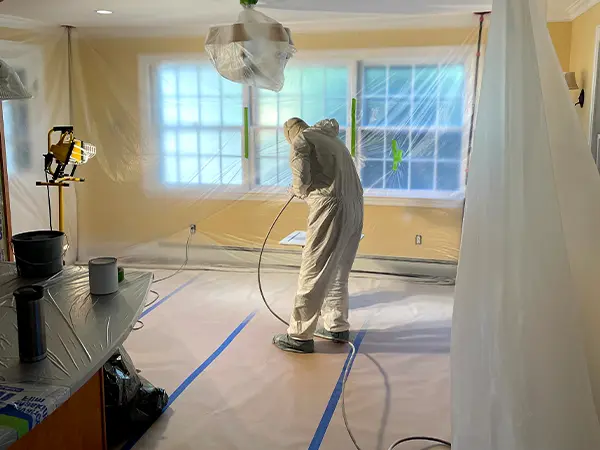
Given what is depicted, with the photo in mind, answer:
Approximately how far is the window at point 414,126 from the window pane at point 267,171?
80 centimetres

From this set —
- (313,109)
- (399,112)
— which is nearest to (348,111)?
(313,109)

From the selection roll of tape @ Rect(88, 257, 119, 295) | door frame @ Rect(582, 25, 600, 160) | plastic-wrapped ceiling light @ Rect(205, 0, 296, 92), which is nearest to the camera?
roll of tape @ Rect(88, 257, 119, 295)

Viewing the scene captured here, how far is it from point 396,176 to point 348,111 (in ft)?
2.27

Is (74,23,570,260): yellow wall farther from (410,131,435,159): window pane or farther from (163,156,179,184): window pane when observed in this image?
(410,131,435,159): window pane

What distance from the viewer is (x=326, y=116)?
4.92 m

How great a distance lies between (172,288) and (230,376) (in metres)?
1.77

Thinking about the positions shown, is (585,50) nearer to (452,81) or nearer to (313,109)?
(452,81)

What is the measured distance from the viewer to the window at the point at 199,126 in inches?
201

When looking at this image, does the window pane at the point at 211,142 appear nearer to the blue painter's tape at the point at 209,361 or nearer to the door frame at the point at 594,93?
the blue painter's tape at the point at 209,361

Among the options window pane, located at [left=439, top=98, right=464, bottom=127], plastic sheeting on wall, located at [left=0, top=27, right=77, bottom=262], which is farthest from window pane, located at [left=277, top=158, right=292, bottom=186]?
plastic sheeting on wall, located at [left=0, top=27, right=77, bottom=262]

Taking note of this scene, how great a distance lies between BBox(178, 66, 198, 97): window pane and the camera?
5.08 meters

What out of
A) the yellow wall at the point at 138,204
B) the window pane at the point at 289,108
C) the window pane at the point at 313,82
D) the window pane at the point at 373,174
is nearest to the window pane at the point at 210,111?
the yellow wall at the point at 138,204

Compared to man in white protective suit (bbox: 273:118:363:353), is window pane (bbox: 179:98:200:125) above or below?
above

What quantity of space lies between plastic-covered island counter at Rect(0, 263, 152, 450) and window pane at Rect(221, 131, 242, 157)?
9.05 ft
